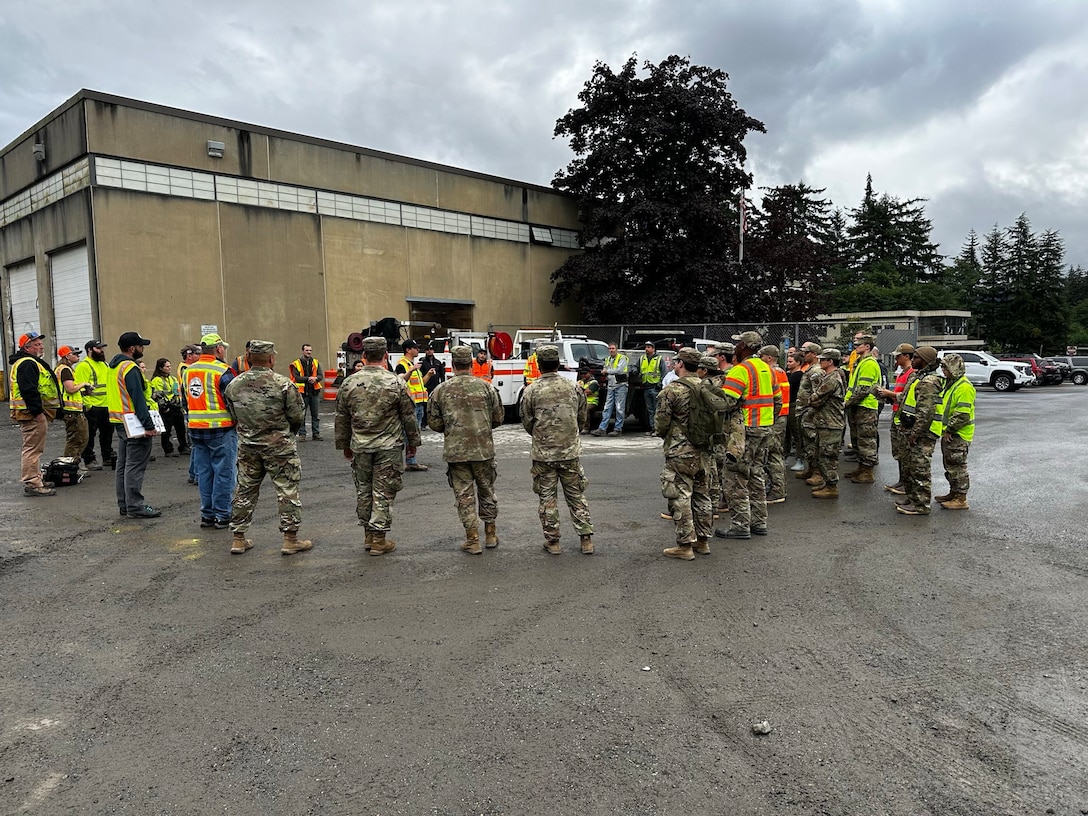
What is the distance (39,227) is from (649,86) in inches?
872

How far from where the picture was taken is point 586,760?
312 cm

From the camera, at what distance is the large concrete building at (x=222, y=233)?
62.4ft

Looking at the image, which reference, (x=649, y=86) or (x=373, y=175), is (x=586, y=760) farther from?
(x=649, y=86)

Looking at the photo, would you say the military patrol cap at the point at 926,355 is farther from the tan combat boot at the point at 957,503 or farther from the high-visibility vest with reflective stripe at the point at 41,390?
the high-visibility vest with reflective stripe at the point at 41,390

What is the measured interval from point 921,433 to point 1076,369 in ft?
111

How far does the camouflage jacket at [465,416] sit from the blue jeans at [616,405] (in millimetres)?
8247

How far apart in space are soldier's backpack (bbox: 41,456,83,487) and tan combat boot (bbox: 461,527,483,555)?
648cm

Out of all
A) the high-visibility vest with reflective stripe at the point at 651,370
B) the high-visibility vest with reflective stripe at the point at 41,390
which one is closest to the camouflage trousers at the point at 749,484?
the high-visibility vest with reflective stripe at the point at 651,370

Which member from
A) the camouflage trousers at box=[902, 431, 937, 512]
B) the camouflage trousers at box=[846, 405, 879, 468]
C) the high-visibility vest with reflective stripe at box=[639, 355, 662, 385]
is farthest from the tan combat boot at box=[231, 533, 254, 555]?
the high-visibility vest with reflective stripe at box=[639, 355, 662, 385]

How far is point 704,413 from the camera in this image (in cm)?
601

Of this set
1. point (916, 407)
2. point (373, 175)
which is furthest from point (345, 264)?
point (916, 407)

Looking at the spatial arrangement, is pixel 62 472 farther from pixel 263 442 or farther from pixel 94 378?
pixel 263 442

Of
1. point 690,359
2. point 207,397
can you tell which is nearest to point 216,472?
point 207,397

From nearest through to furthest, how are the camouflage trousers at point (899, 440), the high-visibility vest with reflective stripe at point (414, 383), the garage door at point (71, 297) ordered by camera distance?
1. the camouflage trousers at point (899, 440)
2. the high-visibility vest with reflective stripe at point (414, 383)
3. the garage door at point (71, 297)
